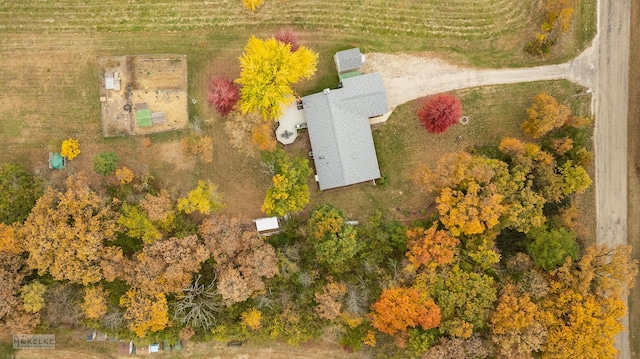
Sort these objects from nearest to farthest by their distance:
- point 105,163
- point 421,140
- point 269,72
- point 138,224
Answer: point 269,72
point 138,224
point 105,163
point 421,140

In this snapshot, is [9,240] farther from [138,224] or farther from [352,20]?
[352,20]

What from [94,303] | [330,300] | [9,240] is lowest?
[330,300]

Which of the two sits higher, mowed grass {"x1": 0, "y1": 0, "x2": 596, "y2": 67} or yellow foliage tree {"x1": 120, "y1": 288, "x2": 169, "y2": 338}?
mowed grass {"x1": 0, "y1": 0, "x2": 596, "y2": 67}

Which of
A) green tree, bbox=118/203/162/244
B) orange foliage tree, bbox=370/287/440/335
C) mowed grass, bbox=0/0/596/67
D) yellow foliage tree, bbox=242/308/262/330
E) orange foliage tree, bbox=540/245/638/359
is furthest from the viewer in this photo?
mowed grass, bbox=0/0/596/67

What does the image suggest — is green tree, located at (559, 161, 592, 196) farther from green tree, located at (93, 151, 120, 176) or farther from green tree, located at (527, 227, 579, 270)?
green tree, located at (93, 151, 120, 176)

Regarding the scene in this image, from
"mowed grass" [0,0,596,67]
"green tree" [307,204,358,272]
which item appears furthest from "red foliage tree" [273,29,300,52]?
"green tree" [307,204,358,272]

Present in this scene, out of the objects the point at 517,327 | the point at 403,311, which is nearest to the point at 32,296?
the point at 403,311

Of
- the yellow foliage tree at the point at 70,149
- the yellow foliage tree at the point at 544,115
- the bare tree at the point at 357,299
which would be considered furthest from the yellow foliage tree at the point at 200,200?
the yellow foliage tree at the point at 544,115
